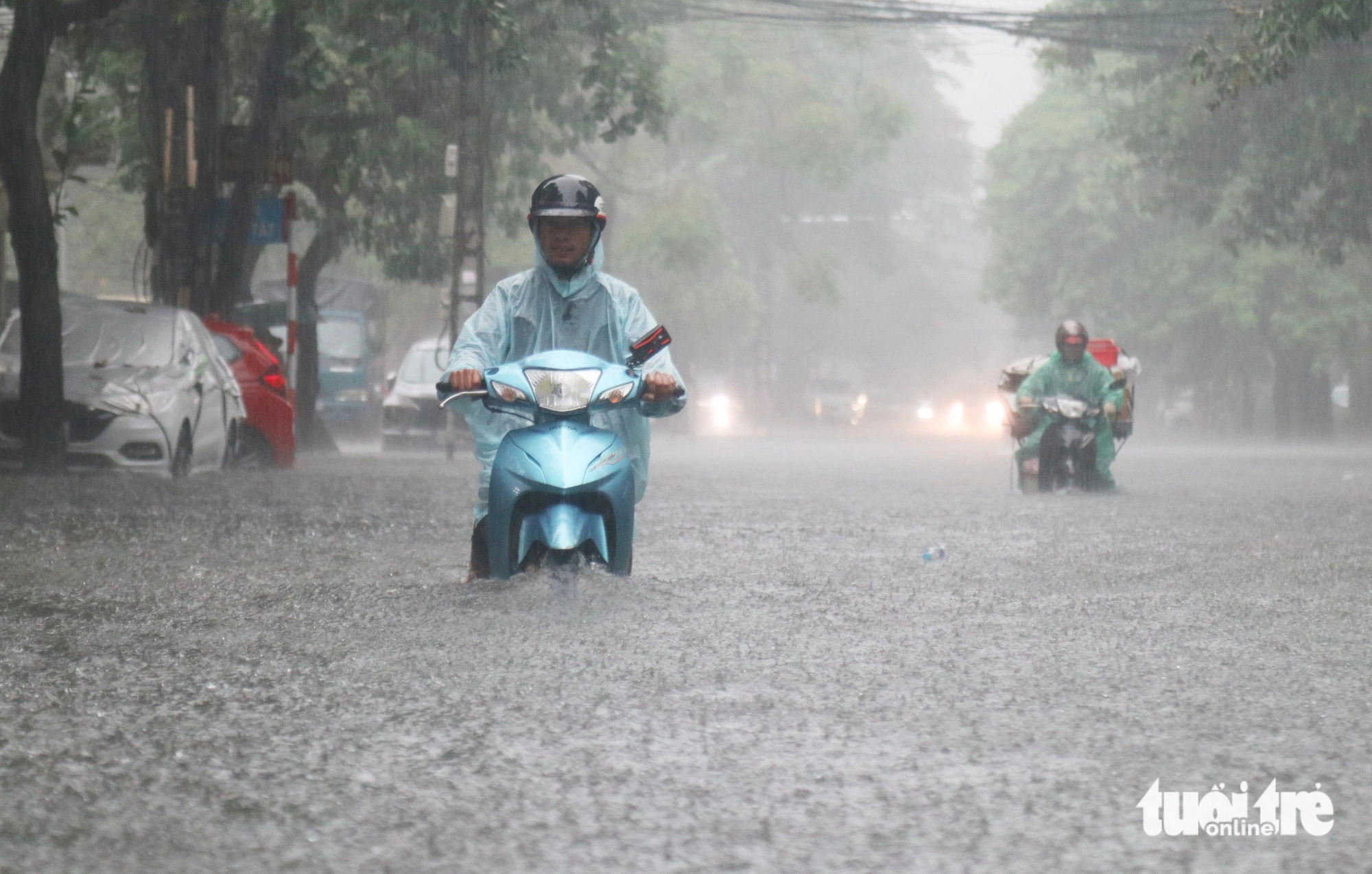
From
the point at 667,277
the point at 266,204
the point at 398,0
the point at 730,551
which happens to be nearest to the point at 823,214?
the point at 667,277

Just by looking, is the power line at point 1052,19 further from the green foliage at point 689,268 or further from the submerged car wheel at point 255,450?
the green foliage at point 689,268

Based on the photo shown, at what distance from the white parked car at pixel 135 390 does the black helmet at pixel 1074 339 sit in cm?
705

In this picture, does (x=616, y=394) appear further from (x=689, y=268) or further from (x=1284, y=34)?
(x=689, y=268)

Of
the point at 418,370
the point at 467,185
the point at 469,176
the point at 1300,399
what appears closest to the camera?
the point at 467,185

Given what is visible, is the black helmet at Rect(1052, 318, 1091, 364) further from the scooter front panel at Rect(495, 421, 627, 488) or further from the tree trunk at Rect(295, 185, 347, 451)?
the tree trunk at Rect(295, 185, 347, 451)

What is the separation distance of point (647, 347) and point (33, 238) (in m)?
10.8

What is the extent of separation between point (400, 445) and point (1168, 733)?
80.9 feet

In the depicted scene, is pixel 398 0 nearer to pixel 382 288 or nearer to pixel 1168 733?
pixel 1168 733

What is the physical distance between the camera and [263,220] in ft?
76.5

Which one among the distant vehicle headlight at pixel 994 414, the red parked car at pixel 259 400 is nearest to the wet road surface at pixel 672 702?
the red parked car at pixel 259 400

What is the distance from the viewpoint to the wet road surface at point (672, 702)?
4.48 m

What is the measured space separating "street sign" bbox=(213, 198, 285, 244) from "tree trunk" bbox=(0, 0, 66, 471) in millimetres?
5484

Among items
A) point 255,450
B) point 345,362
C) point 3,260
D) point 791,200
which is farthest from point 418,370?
point 791,200

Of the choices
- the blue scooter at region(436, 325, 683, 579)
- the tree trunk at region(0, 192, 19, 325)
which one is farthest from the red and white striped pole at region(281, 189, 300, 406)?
the blue scooter at region(436, 325, 683, 579)
